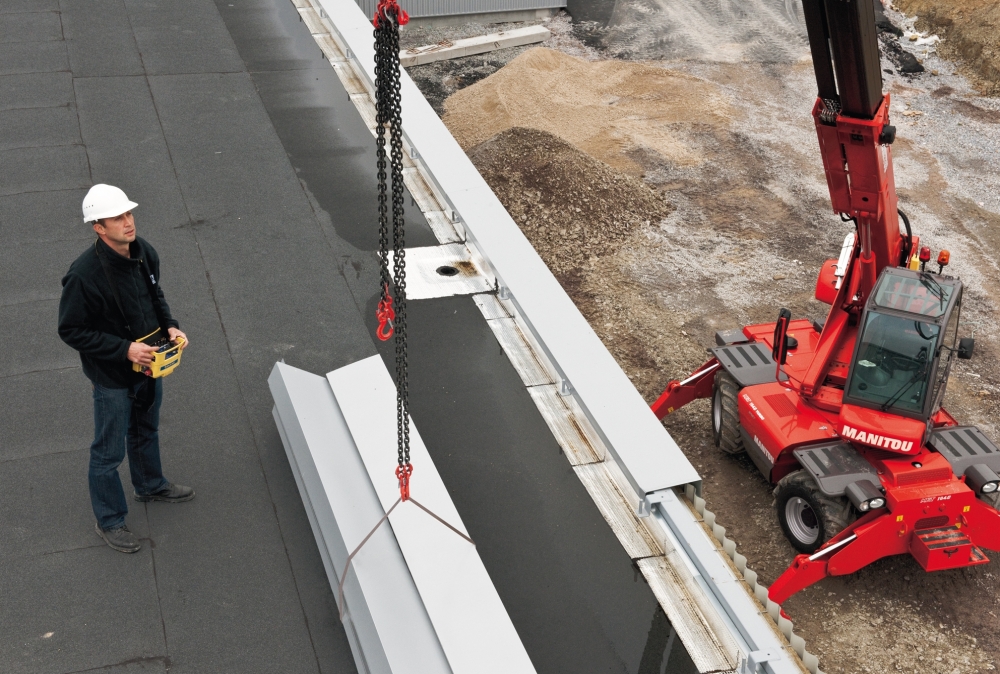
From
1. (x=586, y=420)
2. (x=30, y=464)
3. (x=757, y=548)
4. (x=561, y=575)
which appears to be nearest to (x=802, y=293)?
(x=757, y=548)

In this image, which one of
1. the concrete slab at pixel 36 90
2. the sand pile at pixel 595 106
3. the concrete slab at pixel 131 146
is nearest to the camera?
the concrete slab at pixel 131 146

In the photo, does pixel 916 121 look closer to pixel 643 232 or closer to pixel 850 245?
pixel 643 232

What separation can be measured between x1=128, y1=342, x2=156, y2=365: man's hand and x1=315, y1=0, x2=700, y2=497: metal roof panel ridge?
9.33 ft

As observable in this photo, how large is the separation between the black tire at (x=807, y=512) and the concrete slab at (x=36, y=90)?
8237 mm

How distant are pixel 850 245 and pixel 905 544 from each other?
297 centimetres

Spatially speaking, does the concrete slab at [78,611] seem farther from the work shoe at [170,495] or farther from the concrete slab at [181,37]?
the concrete slab at [181,37]

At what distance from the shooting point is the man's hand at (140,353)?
491 centimetres

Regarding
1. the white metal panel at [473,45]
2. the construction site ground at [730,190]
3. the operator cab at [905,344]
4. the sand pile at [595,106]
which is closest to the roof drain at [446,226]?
the construction site ground at [730,190]

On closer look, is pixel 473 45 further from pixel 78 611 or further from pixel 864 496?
pixel 78 611

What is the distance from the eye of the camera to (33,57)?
35.5 feet

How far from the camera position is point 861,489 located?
8.00 metres

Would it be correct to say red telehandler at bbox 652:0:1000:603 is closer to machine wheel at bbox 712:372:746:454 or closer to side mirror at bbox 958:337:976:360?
side mirror at bbox 958:337:976:360

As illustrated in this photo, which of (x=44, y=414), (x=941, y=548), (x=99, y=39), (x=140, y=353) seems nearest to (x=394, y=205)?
(x=140, y=353)

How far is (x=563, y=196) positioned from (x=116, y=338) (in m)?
10.1
